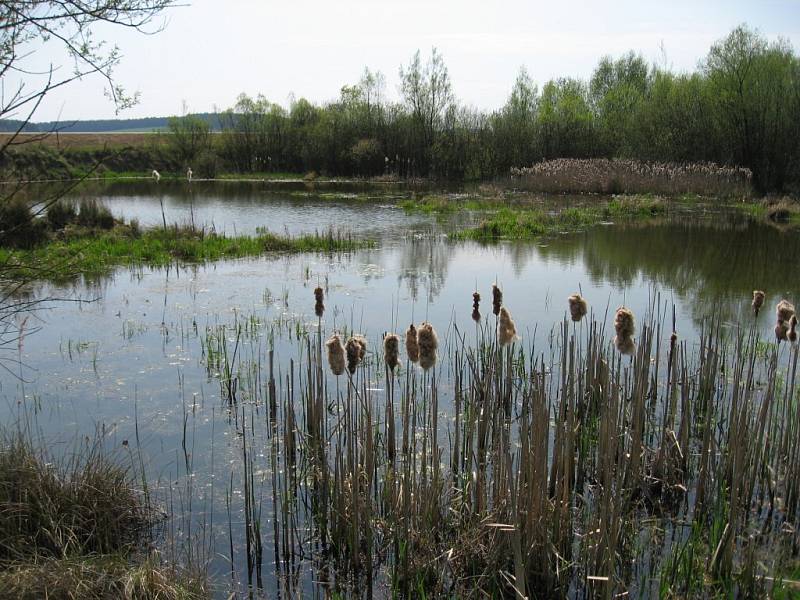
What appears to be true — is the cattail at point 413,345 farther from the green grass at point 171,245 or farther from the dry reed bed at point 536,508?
the green grass at point 171,245

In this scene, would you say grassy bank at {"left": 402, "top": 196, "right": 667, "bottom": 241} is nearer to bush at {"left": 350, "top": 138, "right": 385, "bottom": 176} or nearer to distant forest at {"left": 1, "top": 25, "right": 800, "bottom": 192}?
distant forest at {"left": 1, "top": 25, "right": 800, "bottom": 192}

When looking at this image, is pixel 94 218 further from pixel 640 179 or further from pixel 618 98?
pixel 618 98

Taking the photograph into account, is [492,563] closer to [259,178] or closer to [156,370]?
[156,370]

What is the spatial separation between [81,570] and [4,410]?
3.39 m

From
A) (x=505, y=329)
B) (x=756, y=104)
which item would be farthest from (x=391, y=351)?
(x=756, y=104)

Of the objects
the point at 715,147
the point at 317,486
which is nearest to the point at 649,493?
the point at 317,486

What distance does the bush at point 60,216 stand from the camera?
15706mm

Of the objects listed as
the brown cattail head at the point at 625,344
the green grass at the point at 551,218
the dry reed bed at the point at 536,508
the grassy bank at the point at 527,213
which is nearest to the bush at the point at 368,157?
the grassy bank at the point at 527,213

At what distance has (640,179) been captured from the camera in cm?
2806

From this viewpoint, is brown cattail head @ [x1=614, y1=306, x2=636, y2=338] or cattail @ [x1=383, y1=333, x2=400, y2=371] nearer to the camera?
cattail @ [x1=383, y1=333, x2=400, y2=371]

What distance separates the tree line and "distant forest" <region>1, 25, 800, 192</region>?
0.23 feet

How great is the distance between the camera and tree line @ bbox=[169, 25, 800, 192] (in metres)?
30.5

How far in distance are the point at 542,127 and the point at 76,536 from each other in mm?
40094

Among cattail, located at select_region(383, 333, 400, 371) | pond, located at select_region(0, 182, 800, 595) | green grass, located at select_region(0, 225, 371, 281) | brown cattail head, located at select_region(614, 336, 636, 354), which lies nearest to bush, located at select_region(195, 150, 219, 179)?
pond, located at select_region(0, 182, 800, 595)
